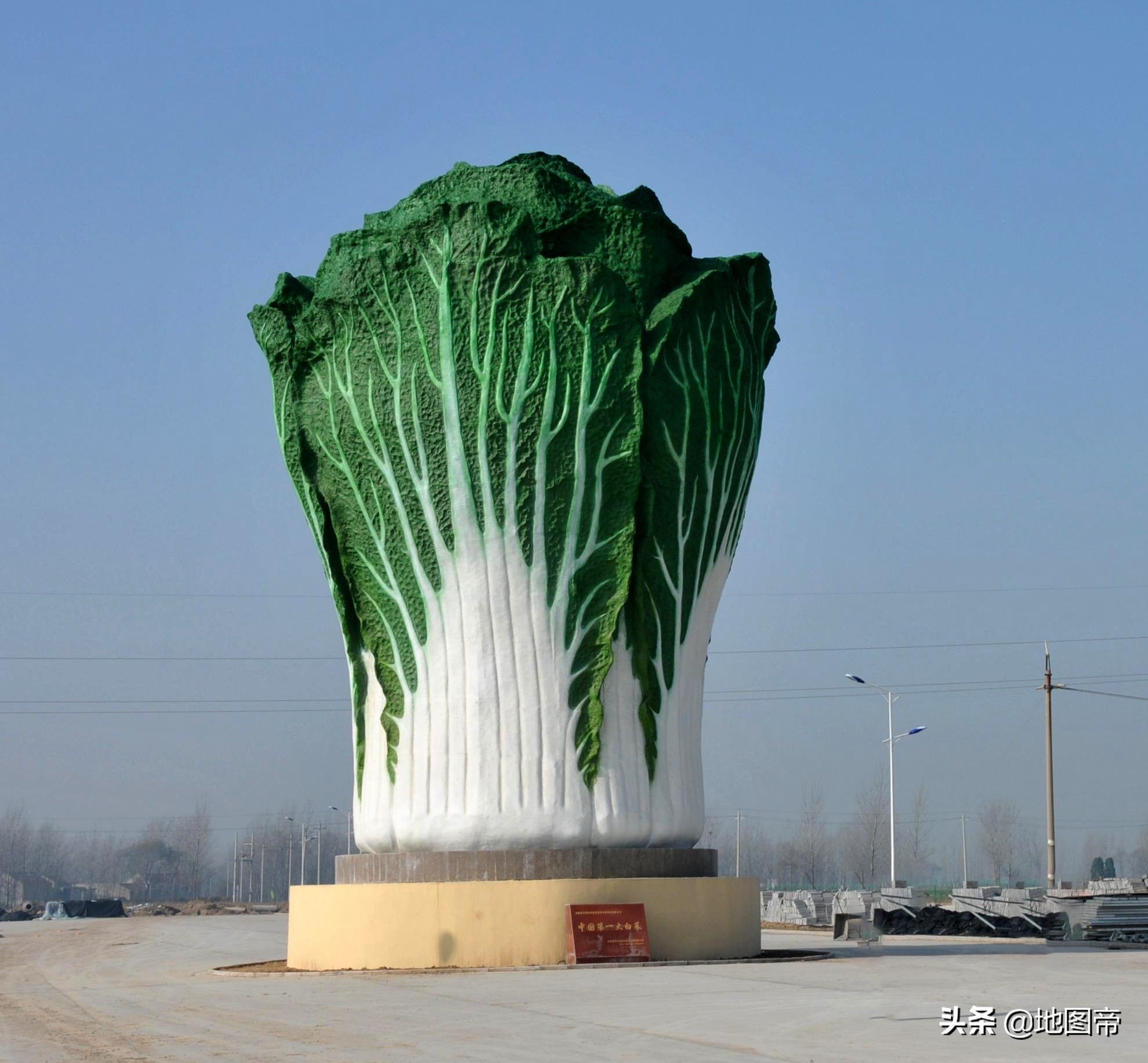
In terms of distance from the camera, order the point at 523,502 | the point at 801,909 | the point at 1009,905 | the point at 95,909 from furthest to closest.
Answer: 1. the point at 95,909
2. the point at 801,909
3. the point at 1009,905
4. the point at 523,502

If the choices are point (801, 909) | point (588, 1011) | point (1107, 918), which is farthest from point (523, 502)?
point (801, 909)

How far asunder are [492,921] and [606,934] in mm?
1508

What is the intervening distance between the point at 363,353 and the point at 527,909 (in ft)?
26.8

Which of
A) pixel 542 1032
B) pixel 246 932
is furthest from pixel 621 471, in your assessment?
pixel 246 932

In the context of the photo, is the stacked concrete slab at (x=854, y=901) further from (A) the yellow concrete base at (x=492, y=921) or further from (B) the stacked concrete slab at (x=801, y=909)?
(A) the yellow concrete base at (x=492, y=921)

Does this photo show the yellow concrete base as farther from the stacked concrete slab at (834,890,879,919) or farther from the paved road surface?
the stacked concrete slab at (834,890,879,919)

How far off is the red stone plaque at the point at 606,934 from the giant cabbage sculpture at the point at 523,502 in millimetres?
1121

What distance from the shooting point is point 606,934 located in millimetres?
19297

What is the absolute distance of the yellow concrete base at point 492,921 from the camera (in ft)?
63.4

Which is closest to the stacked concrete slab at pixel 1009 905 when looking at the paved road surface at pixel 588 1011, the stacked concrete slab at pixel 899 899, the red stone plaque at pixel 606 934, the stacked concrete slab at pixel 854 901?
the stacked concrete slab at pixel 899 899

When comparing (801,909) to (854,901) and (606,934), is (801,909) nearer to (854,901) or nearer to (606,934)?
(854,901)

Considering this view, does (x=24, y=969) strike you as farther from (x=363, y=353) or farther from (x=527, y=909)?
(x=363, y=353)

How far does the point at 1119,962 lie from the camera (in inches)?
758

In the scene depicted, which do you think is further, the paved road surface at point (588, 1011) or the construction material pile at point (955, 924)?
the construction material pile at point (955, 924)
